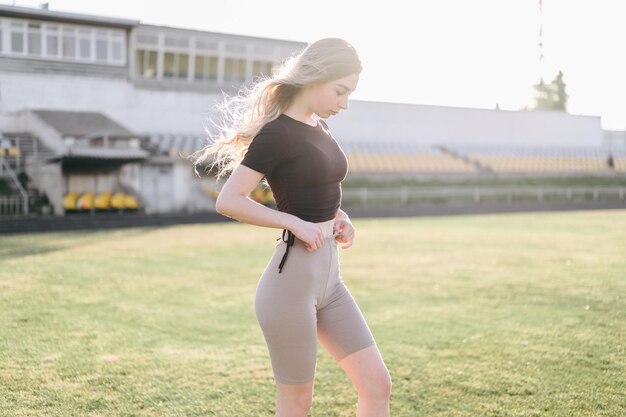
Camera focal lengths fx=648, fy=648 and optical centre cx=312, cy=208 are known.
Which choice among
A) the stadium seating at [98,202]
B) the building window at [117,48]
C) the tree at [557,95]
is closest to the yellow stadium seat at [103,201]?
the stadium seating at [98,202]

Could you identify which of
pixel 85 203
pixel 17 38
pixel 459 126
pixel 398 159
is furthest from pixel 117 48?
pixel 459 126

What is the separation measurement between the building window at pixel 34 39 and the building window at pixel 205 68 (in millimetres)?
7897

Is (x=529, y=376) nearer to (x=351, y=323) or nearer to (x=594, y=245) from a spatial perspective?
(x=351, y=323)

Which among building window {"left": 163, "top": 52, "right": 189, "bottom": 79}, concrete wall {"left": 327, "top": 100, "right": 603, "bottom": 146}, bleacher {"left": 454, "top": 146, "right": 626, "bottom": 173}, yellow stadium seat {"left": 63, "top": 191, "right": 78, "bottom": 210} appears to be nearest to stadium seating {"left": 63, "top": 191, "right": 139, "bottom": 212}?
yellow stadium seat {"left": 63, "top": 191, "right": 78, "bottom": 210}

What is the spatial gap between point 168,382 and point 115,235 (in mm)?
12571

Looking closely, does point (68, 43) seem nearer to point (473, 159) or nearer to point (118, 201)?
point (118, 201)

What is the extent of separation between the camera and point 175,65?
113 feet

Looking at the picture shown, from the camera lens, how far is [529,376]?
4.66 metres

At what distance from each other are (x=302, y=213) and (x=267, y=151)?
0.97 feet

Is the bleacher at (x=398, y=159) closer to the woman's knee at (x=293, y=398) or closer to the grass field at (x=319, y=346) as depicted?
the grass field at (x=319, y=346)

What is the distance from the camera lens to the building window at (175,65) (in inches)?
1342

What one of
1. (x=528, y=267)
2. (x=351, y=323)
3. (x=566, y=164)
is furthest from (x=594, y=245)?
(x=566, y=164)

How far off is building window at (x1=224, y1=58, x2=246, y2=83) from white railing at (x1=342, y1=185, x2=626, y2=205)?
10678mm

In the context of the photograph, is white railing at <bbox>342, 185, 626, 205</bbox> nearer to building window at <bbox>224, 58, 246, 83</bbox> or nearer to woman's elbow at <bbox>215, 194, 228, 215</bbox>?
building window at <bbox>224, 58, 246, 83</bbox>
